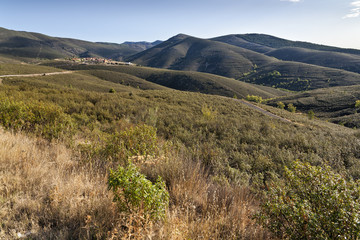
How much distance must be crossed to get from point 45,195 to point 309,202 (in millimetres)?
3491

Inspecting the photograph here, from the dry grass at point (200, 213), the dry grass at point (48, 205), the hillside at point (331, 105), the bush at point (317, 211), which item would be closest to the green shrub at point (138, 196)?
the dry grass at point (200, 213)

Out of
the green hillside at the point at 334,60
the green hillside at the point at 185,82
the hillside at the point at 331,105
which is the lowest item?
the hillside at the point at 331,105

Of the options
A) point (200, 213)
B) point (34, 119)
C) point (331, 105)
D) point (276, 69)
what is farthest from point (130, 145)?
point (276, 69)

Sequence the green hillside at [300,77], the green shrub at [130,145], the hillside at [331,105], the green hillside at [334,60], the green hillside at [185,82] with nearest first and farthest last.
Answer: the green shrub at [130,145] → the hillside at [331,105] → the green hillside at [185,82] → the green hillside at [300,77] → the green hillside at [334,60]

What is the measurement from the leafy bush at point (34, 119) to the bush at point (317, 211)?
5.38 meters

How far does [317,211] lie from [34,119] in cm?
729

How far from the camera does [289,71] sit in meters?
127

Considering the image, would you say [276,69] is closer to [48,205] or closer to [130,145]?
[130,145]

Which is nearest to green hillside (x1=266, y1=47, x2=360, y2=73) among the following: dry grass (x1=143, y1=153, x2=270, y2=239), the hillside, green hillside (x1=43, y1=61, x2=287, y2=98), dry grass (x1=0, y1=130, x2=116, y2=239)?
green hillside (x1=43, y1=61, x2=287, y2=98)

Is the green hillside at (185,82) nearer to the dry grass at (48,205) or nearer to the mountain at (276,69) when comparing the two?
the mountain at (276,69)

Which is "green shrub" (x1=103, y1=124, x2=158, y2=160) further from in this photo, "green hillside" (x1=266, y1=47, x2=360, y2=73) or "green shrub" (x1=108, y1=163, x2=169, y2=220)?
"green hillside" (x1=266, y1=47, x2=360, y2=73)

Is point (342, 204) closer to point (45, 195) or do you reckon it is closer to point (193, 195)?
point (193, 195)

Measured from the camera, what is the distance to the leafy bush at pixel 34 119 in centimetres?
505

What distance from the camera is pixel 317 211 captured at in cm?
192
